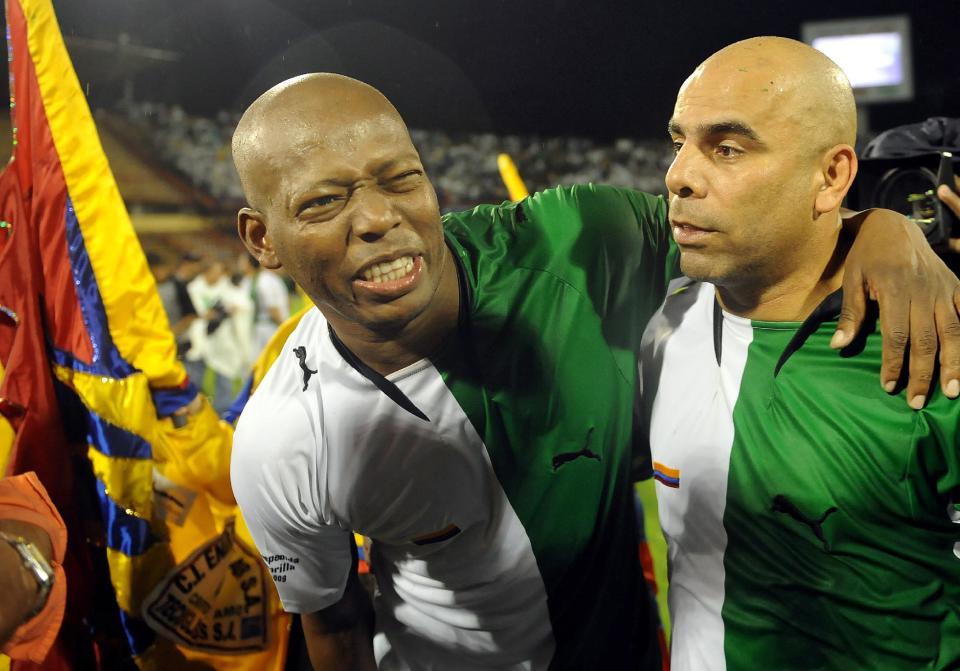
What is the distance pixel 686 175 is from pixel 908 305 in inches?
11.6

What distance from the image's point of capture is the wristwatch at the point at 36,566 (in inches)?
41.3

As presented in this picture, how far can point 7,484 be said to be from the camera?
3.76 feet

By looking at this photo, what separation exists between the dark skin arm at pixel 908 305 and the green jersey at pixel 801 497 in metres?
0.04

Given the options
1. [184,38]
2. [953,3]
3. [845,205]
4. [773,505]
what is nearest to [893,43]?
[845,205]

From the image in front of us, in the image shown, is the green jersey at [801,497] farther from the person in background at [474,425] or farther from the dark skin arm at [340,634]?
the dark skin arm at [340,634]

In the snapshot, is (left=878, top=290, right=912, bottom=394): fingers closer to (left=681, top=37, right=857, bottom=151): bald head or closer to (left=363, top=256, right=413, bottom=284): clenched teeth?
(left=681, top=37, right=857, bottom=151): bald head

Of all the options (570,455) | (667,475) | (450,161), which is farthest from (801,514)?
(450,161)

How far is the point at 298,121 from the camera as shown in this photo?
1014 mm

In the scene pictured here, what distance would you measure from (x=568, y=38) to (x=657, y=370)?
1.06m

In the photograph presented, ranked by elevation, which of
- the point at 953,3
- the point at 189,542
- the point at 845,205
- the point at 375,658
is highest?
the point at 953,3

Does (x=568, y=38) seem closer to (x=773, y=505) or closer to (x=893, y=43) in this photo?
(x=893, y=43)

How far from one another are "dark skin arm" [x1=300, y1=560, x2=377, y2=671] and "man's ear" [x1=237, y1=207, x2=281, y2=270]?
52 cm

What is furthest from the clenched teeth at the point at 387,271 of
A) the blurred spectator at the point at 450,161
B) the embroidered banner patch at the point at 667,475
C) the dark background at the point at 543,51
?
the blurred spectator at the point at 450,161

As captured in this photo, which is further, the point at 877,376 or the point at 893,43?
the point at 893,43
